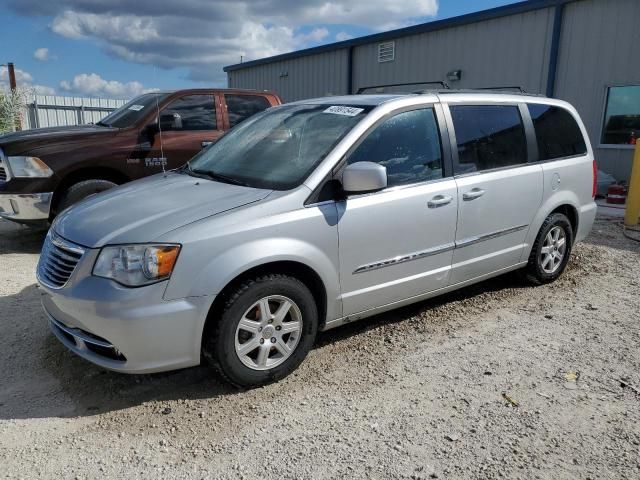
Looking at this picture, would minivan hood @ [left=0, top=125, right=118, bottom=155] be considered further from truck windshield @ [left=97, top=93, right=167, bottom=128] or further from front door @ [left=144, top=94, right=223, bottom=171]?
front door @ [left=144, top=94, right=223, bottom=171]

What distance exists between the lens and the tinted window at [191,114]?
6477 millimetres

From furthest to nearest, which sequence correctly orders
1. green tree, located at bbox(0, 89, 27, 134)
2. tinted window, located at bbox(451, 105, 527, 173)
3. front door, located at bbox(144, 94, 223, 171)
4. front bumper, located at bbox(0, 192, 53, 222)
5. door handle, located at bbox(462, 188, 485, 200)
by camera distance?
green tree, located at bbox(0, 89, 27, 134) → front door, located at bbox(144, 94, 223, 171) → front bumper, located at bbox(0, 192, 53, 222) → tinted window, located at bbox(451, 105, 527, 173) → door handle, located at bbox(462, 188, 485, 200)

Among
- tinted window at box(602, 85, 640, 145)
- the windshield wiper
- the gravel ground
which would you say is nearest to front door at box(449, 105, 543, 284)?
the gravel ground

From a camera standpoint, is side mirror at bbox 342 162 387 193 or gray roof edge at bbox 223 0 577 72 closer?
side mirror at bbox 342 162 387 193

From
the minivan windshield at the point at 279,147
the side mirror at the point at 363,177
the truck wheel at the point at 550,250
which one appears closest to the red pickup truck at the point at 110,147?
the minivan windshield at the point at 279,147

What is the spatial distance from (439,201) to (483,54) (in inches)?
417

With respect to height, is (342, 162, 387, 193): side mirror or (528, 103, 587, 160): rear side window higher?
(528, 103, 587, 160): rear side window

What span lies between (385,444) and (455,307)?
205 centimetres

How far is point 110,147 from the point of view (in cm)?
600

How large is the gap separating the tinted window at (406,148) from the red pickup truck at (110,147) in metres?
3.55

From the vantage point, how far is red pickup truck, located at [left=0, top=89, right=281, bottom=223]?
5.58 m

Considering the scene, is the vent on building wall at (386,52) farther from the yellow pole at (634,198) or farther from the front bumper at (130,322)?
the front bumper at (130,322)

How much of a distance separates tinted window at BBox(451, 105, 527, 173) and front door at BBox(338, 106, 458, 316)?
0.26 meters

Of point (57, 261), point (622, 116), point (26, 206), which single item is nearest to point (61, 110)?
point (26, 206)
